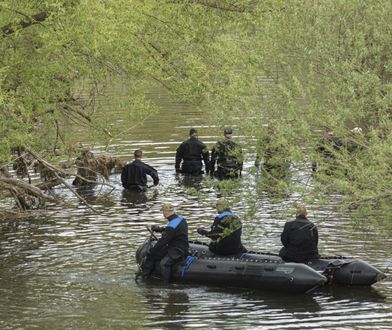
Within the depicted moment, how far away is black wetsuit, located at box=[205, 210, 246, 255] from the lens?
57.6ft

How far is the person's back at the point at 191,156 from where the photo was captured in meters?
28.4

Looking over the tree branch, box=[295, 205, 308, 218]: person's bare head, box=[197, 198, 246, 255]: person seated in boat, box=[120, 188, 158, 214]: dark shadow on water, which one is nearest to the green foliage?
the tree branch

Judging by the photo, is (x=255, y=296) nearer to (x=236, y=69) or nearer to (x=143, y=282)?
(x=143, y=282)

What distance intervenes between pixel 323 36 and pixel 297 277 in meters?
4.34

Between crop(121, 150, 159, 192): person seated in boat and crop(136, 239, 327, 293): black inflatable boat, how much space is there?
842cm

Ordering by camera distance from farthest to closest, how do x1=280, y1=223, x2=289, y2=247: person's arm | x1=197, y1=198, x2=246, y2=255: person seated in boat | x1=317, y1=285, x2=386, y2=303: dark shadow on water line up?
x1=280, y1=223, x2=289, y2=247: person's arm < x1=197, y1=198, x2=246, y2=255: person seated in boat < x1=317, y1=285, x2=386, y2=303: dark shadow on water

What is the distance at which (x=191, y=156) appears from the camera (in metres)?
28.5

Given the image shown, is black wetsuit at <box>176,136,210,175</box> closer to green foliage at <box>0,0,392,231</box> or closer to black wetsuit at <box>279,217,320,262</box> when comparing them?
green foliage at <box>0,0,392,231</box>

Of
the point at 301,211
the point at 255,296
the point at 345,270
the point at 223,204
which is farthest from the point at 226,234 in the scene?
the point at 345,270

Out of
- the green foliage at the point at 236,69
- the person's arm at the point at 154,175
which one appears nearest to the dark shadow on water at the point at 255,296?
the green foliage at the point at 236,69

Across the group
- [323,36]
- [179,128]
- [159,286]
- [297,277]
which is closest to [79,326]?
[159,286]

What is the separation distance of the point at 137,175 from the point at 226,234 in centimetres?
971

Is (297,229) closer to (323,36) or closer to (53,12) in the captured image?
(323,36)

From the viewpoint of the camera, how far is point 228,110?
1736 centimetres
